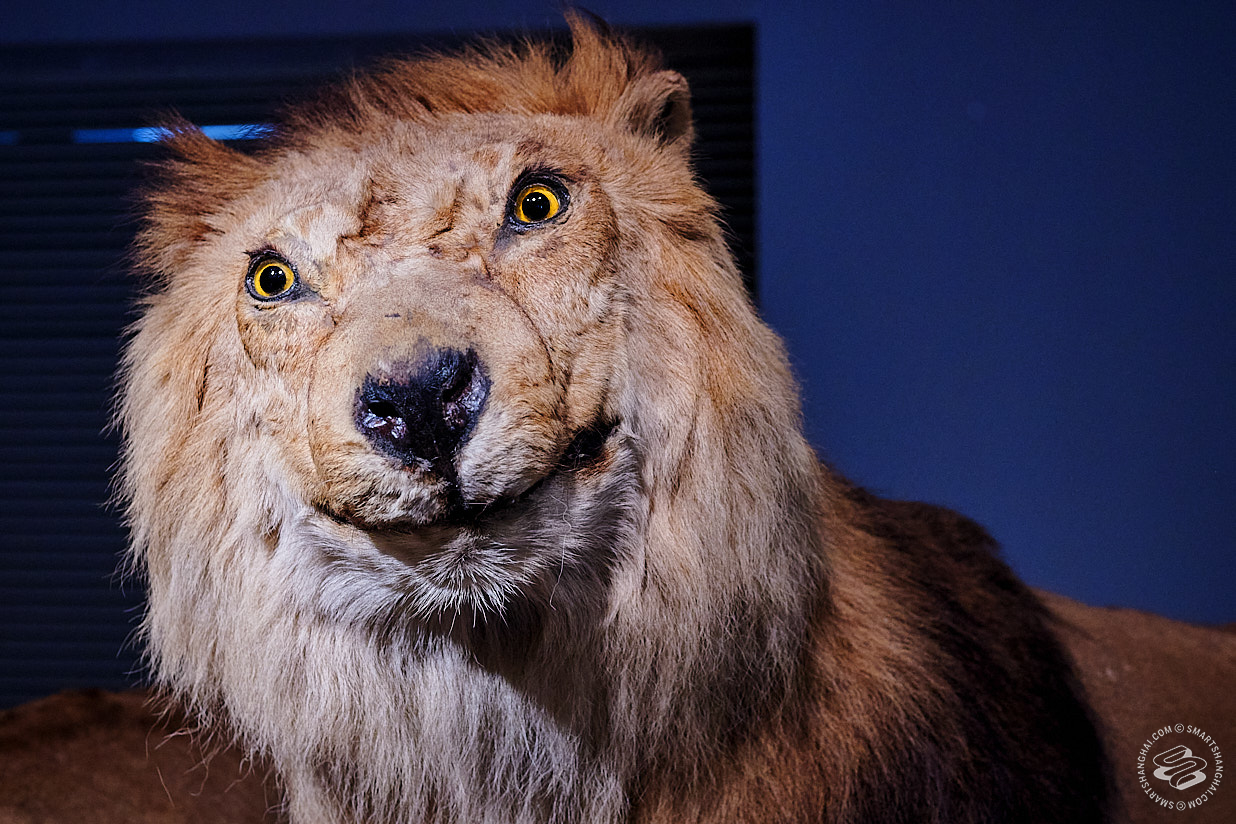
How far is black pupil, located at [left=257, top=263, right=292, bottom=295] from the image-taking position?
978mm

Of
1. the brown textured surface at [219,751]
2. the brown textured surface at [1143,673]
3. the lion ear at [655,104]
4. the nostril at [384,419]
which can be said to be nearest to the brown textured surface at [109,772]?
the brown textured surface at [219,751]

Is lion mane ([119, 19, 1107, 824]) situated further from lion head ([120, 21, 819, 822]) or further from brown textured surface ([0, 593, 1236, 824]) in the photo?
brown textured surface ([0, 593, 1236, 824])

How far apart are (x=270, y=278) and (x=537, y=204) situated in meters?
0.29

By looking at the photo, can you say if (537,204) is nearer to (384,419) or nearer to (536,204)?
(536,204)

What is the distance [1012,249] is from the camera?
1.54 m

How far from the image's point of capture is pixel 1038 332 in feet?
5.02

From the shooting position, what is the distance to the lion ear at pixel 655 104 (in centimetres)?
118

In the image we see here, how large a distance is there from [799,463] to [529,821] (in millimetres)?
508

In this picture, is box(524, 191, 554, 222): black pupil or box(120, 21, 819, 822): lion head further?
box(524, 191, 554, 222): black pupil

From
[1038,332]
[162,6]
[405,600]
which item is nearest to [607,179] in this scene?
[405,600]

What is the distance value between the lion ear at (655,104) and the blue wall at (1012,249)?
21.5 inches

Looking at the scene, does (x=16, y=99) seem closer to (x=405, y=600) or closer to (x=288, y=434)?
(x=288, y=434)

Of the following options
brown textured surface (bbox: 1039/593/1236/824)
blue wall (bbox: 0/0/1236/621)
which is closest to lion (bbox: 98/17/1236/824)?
brown textured surface (bbox: 1039/593/1236/824)

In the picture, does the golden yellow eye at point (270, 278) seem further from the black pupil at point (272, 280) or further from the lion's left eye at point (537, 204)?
the lion's left eye at point (537, 204)
